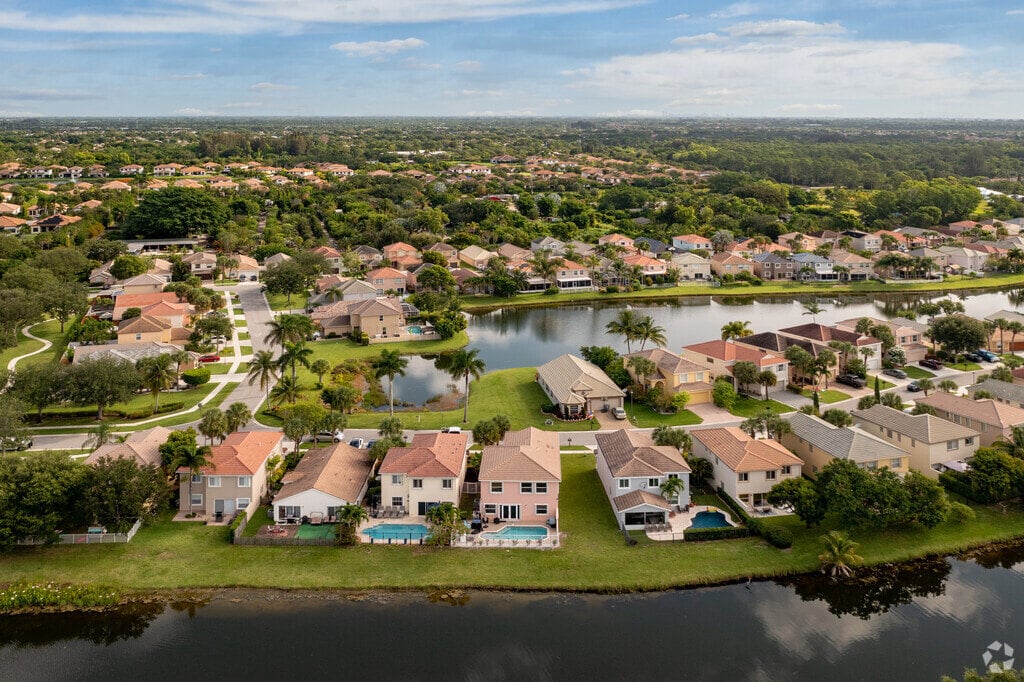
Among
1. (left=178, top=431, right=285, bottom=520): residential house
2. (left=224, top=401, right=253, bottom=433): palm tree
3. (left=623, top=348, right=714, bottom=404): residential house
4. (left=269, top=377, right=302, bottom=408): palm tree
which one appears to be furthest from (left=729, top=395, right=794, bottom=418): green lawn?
(left=224, top=401, right=253, bottom=433): palm tree

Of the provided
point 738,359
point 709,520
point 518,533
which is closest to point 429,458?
point 518,533

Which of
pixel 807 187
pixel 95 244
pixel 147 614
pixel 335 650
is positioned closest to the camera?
pixel 335 650

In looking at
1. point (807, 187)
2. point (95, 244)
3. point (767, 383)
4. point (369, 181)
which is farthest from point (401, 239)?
point (807, 187)

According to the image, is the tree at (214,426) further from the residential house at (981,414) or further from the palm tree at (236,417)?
the residential house at (981,414)

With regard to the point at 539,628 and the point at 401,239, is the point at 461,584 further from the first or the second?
the point at 401,239

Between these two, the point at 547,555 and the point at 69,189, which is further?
the point at 69,189

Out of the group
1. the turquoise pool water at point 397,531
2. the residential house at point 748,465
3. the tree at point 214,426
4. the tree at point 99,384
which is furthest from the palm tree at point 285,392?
the residential house at point 748,465

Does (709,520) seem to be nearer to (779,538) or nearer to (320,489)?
(779,538)

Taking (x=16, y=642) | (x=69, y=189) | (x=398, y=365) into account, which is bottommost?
(x=16, y=642)
